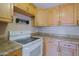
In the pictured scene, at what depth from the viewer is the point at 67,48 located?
4.38ft

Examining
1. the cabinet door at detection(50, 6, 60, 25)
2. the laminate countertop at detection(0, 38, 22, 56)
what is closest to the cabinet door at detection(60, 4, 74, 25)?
the cabinet door at detection(50, 6, 60, 25)

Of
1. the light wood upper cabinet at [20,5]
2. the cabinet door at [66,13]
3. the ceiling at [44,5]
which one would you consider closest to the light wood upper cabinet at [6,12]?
the light wood upper cabinet at [20,5]

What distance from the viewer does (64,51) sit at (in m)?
1.33

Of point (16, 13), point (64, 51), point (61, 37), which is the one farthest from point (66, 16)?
point (16, 13)

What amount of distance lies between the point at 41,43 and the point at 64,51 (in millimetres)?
311

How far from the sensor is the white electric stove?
1279mm

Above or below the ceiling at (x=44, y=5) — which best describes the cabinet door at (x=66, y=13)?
below

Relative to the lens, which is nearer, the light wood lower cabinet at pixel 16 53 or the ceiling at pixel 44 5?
the light wood lower cabinet at pixel 16 53

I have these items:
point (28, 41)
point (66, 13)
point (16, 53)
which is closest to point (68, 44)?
point (66, 13)

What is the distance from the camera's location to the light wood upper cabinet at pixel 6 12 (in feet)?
4.03

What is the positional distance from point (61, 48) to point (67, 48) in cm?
8

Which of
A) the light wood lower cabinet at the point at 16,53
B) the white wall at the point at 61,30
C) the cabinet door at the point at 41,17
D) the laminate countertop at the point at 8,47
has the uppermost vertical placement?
the cabinet door at the point at 41,17

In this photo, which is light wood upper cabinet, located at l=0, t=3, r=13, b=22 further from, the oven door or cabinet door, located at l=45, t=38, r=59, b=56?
cabinet door, located at l=45, t=38, r=59, b=56

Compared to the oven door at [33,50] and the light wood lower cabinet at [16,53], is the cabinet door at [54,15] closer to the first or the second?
the oven door at [33,50]
